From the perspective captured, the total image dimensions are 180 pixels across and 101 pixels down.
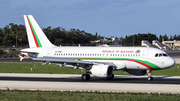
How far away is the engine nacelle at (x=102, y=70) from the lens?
3328 cm

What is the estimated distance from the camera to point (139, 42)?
6885 inches

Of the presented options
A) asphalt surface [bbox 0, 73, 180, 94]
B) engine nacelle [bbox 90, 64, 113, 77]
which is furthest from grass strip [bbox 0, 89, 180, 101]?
engine nacelle [bbox 90, 64, 113, 77]

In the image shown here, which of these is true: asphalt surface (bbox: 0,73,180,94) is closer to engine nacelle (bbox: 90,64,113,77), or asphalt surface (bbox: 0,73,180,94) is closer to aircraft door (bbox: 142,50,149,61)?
engine nacelle (bbox: 90,64,113,77)

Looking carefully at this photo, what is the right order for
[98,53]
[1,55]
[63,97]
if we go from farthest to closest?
[1,55]
[98,53]
[63,97]

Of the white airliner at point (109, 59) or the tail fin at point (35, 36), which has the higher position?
the tail fin at point (35, 36)

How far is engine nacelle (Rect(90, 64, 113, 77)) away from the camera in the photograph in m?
33.3

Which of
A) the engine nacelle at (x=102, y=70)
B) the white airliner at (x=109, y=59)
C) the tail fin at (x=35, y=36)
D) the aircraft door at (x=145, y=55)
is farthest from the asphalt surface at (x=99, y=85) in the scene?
the tail fin at (x=35, y=36)

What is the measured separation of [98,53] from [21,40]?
306 feet

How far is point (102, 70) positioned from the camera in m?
33.4

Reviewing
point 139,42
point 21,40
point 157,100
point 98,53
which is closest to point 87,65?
point 98,53

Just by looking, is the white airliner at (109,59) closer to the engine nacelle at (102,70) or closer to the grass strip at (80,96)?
the engine nacelle at (102,70)

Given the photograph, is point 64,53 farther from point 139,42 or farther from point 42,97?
point 139,42

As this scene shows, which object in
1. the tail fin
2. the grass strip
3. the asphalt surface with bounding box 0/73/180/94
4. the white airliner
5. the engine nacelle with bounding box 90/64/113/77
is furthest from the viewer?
the tail fin

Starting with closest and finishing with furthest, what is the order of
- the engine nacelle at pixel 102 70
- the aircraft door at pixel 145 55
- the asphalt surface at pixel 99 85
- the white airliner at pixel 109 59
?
the asphalt surface at pixel 99 85
the engine nacelle at pixel 102 70
the white airliner at pixel 109 59
the aircraft door at pixel 145 55
